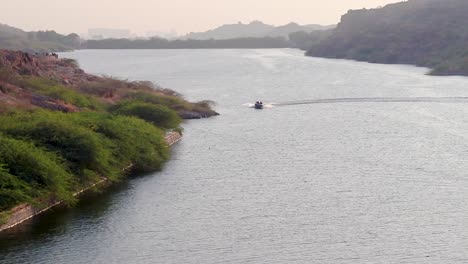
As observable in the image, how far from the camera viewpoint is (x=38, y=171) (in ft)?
154

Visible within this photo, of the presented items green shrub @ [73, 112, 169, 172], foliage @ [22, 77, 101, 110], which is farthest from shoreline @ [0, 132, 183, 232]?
foliage @ [22, 77, 101, 110]

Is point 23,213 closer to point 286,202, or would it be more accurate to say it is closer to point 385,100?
point 286,202

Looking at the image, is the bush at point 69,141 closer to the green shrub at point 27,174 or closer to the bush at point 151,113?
the green shrub at point 27,174

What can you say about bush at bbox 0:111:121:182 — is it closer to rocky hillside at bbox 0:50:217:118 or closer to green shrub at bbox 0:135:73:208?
green shrub at bbox 0:135:73:208

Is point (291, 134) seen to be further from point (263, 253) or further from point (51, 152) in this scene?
point (263, 253)

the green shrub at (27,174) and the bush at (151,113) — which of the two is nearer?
the green shrub at (27,174)

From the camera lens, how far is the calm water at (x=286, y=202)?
4069 centimetres

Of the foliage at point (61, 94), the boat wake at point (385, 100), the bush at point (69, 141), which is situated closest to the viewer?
the bush at point (69, 141)

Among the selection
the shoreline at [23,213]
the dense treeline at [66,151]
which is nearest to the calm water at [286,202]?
the shoreline at [23,213]

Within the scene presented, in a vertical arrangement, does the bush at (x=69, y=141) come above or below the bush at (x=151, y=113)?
above

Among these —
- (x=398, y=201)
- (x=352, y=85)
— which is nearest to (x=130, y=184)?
(x=398, y=201)

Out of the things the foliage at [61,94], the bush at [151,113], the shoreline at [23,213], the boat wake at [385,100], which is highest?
the foliage at [61,94]

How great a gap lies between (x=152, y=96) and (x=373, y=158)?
4100 centimetres

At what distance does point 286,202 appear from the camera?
50938mm
